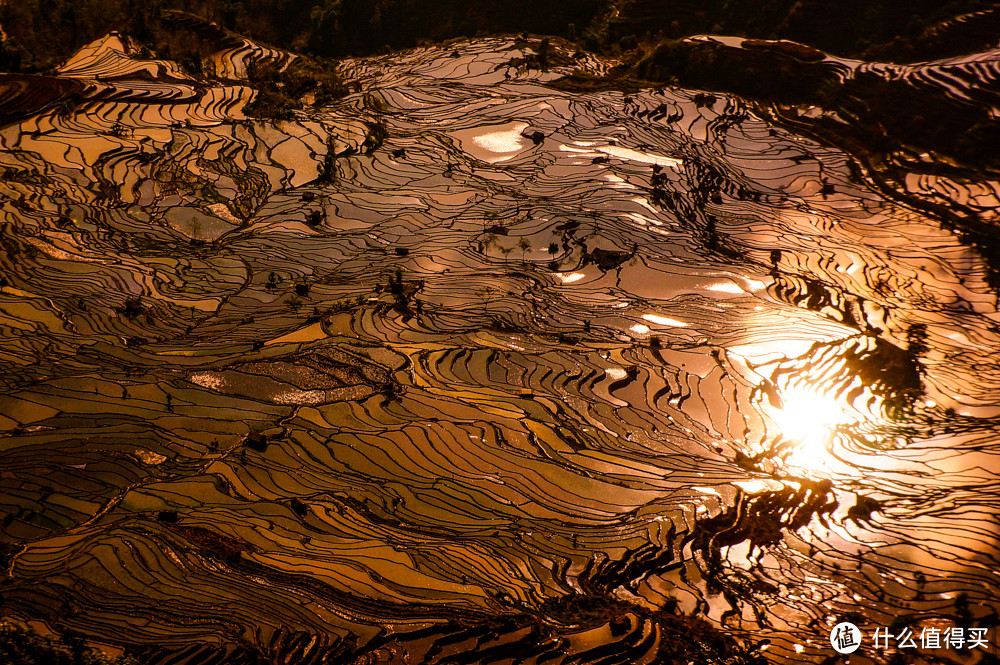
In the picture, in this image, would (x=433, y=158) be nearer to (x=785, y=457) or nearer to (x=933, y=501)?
(x=785, y=457)

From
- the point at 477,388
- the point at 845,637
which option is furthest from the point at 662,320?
the point at 845,637

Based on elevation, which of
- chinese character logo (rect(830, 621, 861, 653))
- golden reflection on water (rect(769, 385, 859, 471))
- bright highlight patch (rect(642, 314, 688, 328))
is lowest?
chinese character logo (rect(830, 621, 861, 653))

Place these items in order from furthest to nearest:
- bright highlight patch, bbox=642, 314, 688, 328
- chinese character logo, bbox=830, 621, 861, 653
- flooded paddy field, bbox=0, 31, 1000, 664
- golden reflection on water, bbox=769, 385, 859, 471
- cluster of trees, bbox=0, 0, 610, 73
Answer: cluster of trees, bbox=0, 0, 610, 73, bright highlight patch, bbox=642, 314, 688, 328, golden reflection on water, bbox=769, 385, 859, 471, flooded paddy field, bbox=0, 31, 1000, 664, chinese character logo, bbox=830, 621, 861, 653

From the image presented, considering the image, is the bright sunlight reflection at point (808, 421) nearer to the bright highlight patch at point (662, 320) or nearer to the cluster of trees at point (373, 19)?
the bright highlight patch at point (662, 320)

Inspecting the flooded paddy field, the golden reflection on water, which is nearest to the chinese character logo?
the flooded paddy field

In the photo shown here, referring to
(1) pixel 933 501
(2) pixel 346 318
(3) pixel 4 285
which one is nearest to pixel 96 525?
(2) pixel 346 318

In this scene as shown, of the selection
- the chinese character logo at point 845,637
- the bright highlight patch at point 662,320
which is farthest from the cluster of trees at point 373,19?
the chinese character logo at point 845,637

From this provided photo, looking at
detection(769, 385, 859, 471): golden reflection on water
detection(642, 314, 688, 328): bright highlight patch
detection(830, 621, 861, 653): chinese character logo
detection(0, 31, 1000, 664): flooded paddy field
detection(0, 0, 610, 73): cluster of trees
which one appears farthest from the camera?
detection(0, 0, 610, 73): cluster of trees

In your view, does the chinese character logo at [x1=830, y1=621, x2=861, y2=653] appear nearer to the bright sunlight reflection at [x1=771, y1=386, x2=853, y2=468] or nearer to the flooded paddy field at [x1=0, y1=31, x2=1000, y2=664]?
the flooded paddy field at [x1=0, y1=31, x2=1000, y2=664]
